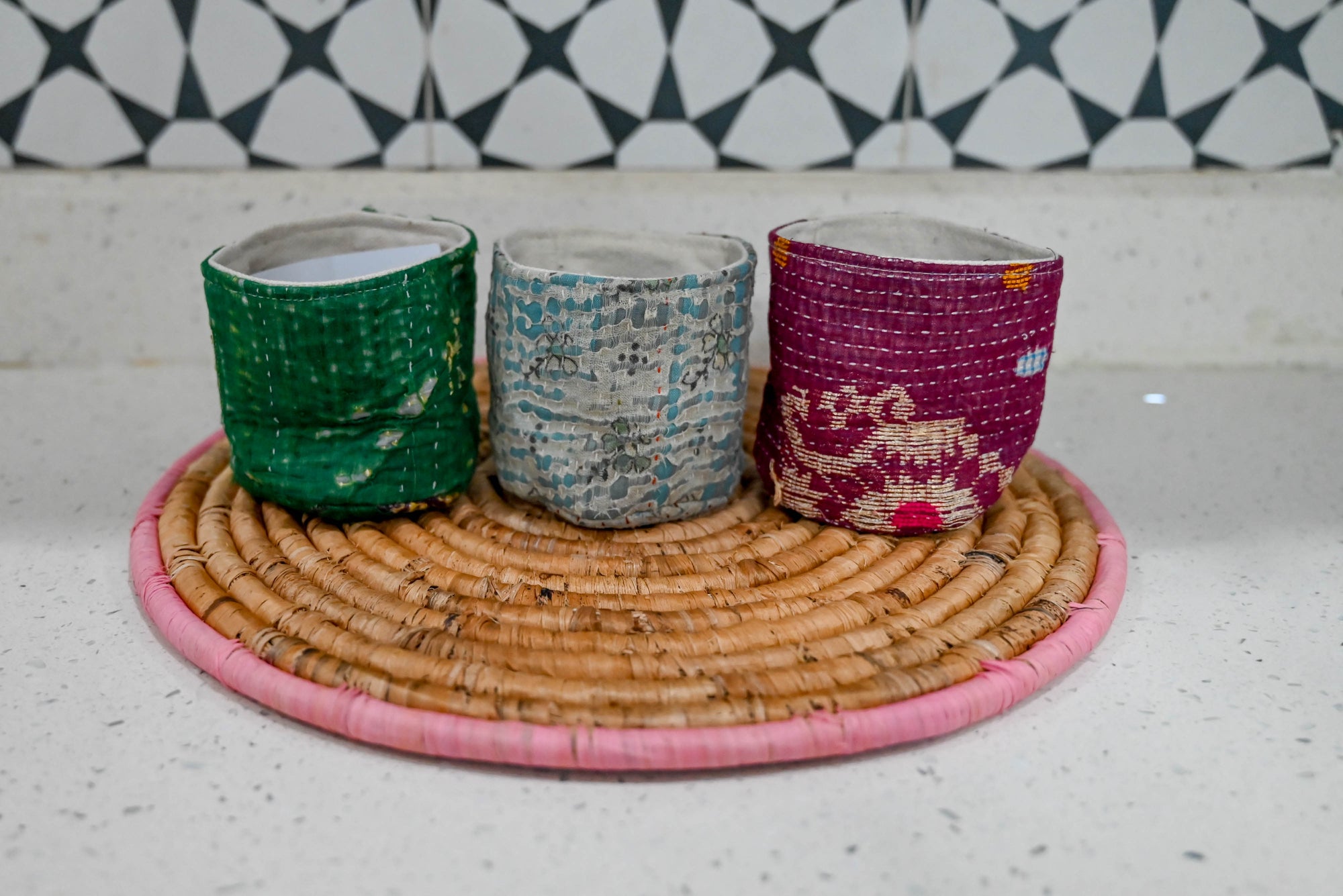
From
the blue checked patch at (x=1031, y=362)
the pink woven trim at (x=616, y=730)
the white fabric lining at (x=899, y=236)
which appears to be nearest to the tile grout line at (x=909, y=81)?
the white fabric lining at (x=899, y=236)

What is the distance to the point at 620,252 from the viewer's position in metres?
0.74

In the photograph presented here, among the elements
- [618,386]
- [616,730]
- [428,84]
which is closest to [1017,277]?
[618,386]

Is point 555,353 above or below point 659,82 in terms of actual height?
below

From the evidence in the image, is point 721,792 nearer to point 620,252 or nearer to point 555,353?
point 555,353

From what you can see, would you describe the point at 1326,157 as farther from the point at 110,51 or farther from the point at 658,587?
the point at 110,51

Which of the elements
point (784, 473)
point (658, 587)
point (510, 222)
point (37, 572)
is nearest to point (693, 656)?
point (658, 587)

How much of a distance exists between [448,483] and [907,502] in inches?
10.9

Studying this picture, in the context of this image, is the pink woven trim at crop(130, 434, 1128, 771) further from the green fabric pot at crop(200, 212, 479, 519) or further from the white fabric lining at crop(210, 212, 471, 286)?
the white fabric lining at crop(210, 212, 471, 286)

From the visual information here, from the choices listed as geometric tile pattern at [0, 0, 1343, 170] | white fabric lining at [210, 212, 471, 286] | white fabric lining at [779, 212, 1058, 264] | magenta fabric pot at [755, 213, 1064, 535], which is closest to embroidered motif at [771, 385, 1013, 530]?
magenta fabric pot at [755, 213, 1064, 535]

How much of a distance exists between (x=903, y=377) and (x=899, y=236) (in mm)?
144

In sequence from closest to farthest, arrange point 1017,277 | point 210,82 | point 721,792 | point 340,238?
1. point 721,792
2. point 1017,277
3. point 340,238
4. point 210,82

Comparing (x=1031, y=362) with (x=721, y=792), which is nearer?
(x=721, y=792)

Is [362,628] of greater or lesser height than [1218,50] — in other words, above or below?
below

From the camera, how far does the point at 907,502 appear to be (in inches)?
25.8
